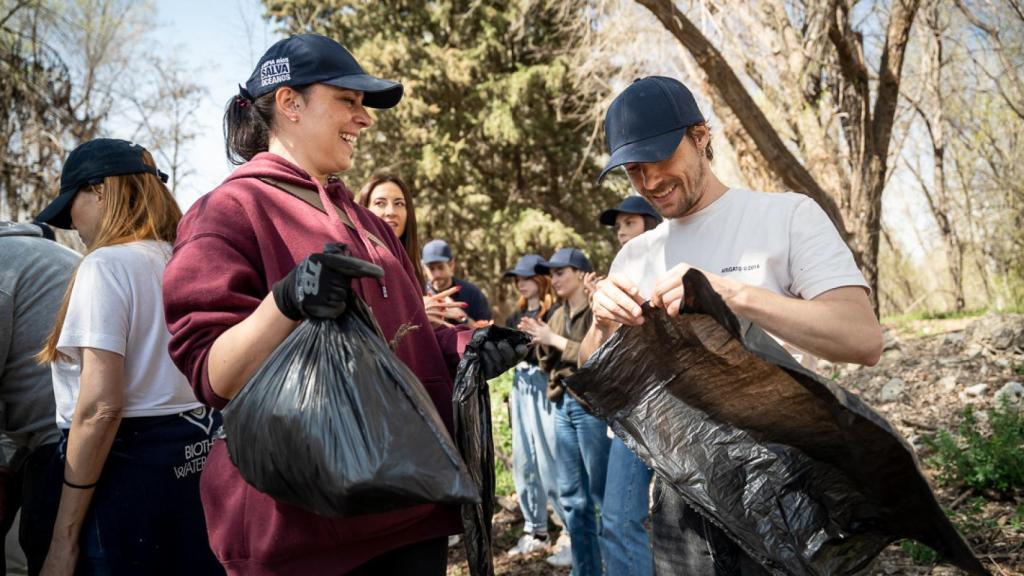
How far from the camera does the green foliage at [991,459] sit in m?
4.30

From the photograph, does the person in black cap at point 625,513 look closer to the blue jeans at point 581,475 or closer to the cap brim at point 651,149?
the blue jeans at point 581,475

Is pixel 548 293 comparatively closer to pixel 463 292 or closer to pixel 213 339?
pixel 463 292

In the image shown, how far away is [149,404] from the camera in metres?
2.32

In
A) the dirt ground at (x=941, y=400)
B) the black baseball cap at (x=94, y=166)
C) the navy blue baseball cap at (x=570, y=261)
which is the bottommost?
the dirt ground at (x=941, y=400)

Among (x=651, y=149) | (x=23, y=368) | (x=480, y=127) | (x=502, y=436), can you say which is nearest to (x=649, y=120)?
(x=651, y=149)

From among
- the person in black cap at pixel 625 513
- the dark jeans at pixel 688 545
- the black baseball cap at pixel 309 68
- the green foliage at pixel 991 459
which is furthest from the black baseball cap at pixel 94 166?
the green foliage at pixel 991 459

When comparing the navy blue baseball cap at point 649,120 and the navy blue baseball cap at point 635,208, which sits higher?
the navy blue baseball cap at point 649,120

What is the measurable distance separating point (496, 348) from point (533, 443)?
12.8ft

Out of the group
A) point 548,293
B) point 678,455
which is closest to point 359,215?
point 678,455

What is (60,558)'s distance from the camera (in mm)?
2201

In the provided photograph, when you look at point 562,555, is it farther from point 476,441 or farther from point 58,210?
point 58,210

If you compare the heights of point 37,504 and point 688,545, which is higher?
point 37,504

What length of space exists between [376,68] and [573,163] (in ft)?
17.0

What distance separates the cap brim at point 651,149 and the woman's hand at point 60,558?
1947 millimetres
